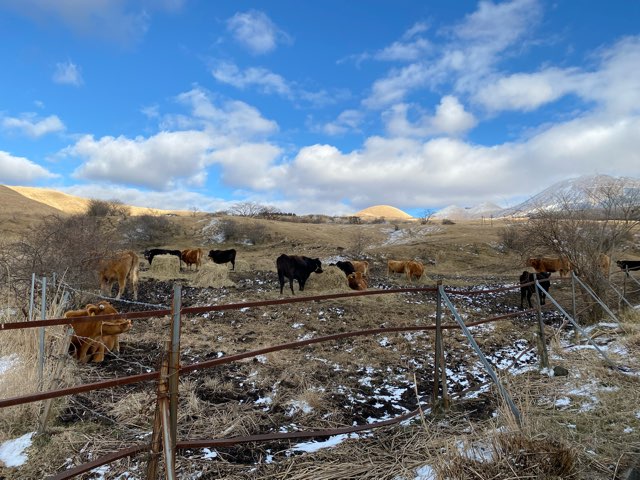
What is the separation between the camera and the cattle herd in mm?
5926

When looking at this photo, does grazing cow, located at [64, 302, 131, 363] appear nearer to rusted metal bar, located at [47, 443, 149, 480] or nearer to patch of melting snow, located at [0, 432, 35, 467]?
patch of melting snow, located at [0, 432, 35, 467]

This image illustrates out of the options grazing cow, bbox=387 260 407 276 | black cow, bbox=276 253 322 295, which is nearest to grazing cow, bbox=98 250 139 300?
black cow, bbox=276 253 322 295

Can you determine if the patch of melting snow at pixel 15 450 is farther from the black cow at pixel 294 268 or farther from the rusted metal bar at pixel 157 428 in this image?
the black cow at pixel 294 268

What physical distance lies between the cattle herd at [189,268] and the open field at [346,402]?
0.32 m

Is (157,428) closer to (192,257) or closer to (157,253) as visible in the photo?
(192,257)

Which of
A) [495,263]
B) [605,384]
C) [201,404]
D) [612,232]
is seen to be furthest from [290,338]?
[495,263]

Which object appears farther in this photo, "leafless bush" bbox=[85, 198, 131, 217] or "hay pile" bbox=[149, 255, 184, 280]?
"leafless bush" bbox=[85, 198, 131, 217]

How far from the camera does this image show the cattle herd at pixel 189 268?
19.4 feet

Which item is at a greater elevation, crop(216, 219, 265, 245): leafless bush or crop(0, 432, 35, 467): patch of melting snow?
crop(216, 219, 265, 245): leafless bush

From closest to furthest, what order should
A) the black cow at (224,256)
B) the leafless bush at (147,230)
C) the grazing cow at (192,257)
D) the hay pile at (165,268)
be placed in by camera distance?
1. the hay pile at (165,268)
2. the grazing cow at (192,257)
3. the black cow at (224,256)
4. the leafless bush at (147,230)

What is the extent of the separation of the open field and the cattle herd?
0.32m

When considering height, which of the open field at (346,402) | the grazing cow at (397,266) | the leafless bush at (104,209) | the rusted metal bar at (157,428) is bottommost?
the open field at (346,402)

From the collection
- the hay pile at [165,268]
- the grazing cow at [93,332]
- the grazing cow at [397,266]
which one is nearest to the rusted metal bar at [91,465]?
the grazing cow at [93,332]

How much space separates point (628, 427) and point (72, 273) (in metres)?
10.0
